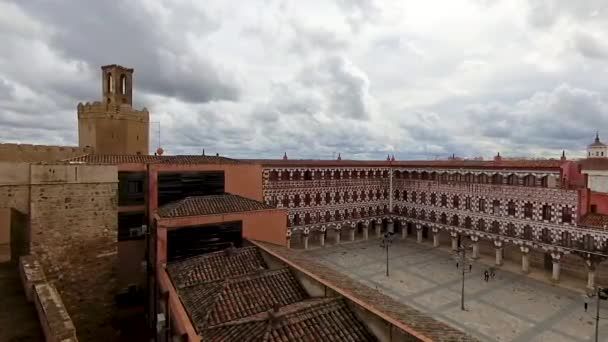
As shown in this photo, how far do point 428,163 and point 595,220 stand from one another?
17.7m

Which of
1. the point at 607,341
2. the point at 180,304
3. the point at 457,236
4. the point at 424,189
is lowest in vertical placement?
the point at 607,341

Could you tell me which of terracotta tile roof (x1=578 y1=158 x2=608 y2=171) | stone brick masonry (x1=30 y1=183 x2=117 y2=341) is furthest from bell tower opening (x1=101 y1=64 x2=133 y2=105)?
terracotta tile roof (x1=578 y1=158 x2=608 y2=171)

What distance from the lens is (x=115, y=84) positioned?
33.9 metres

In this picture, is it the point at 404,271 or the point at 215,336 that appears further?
the point at 404,271

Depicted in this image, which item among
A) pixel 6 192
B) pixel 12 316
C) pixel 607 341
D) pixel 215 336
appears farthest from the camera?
pixel 607 341

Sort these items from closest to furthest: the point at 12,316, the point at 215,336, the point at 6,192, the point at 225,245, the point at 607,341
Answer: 1. the point at 215,336
2. the point at 12,316
3. the point at 6,192
4. the point at 225,245
5. the point at 607,341

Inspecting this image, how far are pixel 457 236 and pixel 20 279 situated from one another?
40.0 meters

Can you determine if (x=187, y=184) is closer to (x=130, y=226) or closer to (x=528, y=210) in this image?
(x=130, y=226)

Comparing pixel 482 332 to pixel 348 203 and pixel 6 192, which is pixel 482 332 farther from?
pixel 6 192

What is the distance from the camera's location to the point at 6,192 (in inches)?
640

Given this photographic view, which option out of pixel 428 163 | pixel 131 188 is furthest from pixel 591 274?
pixel 131 188

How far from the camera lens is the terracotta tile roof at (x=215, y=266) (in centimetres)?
1574

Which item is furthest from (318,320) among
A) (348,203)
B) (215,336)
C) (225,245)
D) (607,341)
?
(348,203)

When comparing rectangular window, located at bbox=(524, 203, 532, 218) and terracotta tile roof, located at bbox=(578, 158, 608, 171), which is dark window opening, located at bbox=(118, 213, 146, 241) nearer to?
rectangular window, located at bbox=(524, 203, 532, 218)
